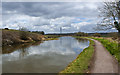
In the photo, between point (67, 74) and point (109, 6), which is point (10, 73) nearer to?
point (67, 74)

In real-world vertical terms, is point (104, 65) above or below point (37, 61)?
above

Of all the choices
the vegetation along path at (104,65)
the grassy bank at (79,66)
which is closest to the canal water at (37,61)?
the grassy bank at (79,66)

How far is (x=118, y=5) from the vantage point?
517 inches

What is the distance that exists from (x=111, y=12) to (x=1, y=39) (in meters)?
37.4

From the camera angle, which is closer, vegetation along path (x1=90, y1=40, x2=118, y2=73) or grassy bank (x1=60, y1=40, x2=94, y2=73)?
vegetation along path (x1=90, y1=40, x2=118, y2=73)

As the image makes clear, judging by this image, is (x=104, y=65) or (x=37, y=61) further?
(x=37, y=61)

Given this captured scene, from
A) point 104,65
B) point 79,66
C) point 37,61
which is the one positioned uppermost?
point 104,65

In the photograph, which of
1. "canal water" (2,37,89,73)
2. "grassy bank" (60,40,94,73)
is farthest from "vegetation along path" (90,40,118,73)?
"canal water" (2,37,89,73)

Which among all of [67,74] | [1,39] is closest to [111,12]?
[67,74]

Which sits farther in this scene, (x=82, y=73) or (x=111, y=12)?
(x=111, y=12)

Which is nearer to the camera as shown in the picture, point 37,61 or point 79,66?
point 79,66

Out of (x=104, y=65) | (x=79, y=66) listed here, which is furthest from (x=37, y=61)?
(x=104, y=65)

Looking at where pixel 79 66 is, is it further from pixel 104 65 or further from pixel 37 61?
pixel 37 61

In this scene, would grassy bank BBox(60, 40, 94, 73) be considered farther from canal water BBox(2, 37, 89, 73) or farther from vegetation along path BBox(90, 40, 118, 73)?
canal water BBox(2, 37, 89, 73)
